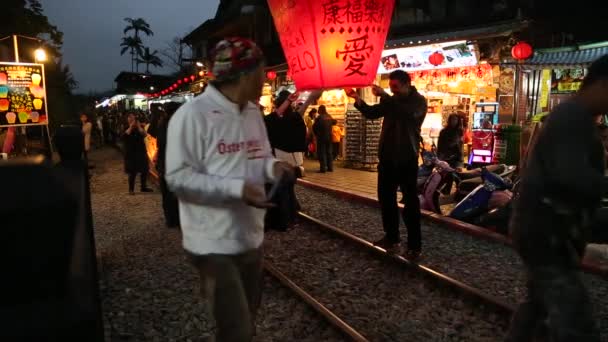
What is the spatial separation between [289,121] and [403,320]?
136 inches

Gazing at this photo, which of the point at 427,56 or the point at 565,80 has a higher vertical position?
the point at 427,56

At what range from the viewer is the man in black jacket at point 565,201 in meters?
2.13

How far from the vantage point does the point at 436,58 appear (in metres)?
11.8

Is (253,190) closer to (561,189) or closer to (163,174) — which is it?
(561,189)

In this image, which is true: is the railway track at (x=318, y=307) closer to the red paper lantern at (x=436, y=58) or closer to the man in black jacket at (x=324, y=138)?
the red paper lantern at (x=436, y=58)

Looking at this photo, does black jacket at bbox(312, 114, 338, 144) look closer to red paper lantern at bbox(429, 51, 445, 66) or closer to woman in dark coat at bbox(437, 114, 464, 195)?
red paper lantern at bbox(429, 51, 445, 66)

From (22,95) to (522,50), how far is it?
1193cm

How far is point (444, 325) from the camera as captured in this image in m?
4.10

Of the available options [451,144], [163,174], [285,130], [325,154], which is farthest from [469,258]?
[325,154]

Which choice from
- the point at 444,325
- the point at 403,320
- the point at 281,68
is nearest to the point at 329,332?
the point at 403,320

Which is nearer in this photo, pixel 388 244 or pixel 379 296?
pixel 379 296

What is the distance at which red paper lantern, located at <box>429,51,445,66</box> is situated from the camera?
11688 mm

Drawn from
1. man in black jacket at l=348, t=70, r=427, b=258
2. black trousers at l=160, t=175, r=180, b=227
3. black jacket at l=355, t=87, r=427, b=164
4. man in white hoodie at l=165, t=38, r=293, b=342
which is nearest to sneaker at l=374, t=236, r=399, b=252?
man in black jacket at l=348, t=70, r=427, b=258

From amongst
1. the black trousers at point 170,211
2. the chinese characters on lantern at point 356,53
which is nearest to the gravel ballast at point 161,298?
the black trousers at point 170,211
